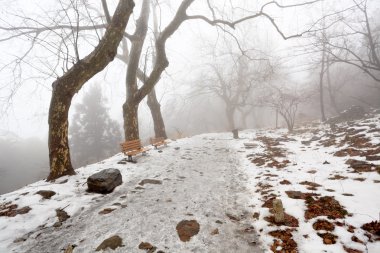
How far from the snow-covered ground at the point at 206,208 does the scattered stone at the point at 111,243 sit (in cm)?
9

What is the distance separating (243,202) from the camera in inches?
209

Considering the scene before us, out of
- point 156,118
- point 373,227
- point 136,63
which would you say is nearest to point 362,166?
point 373,227

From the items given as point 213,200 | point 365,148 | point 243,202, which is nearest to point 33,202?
point 213,200

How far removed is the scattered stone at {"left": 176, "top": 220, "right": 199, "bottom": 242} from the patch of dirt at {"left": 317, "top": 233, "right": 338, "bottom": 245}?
77.9 inches

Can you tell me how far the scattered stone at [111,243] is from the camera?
370 centimetres

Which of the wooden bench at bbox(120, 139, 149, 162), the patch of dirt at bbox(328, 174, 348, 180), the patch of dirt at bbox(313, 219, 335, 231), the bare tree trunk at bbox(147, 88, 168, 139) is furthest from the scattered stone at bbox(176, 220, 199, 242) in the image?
the bare tree trunk at bbox(147, 88, 168, 139)

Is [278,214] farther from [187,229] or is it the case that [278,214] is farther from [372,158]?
[372,158]

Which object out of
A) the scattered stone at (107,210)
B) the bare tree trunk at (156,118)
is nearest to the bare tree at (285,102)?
the bare tree trunk at (156,118)

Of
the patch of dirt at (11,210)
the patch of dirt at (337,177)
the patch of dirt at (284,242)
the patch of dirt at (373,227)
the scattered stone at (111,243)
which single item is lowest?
the patch of dirt at (284,242)

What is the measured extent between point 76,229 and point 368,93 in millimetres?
32740

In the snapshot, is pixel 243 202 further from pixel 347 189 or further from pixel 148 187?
pixel 148 187

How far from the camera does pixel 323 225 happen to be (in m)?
3.78

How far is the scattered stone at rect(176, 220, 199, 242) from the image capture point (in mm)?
Answer: 4008

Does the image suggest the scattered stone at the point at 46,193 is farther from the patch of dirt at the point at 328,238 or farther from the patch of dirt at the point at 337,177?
the patch of dirt at the point at 337,177
